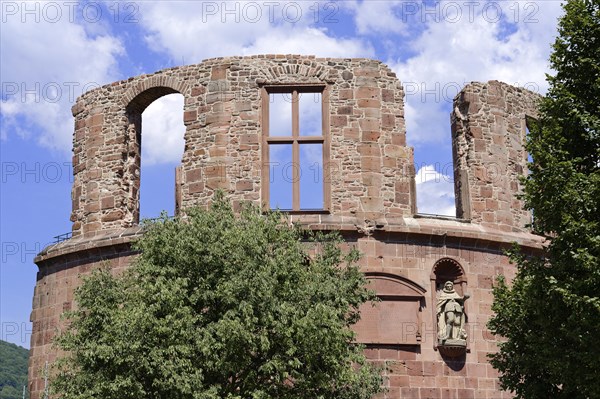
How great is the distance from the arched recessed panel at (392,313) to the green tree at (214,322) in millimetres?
3354

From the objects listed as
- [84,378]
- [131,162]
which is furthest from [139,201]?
[84,378]

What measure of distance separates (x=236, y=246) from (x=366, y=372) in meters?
3.40

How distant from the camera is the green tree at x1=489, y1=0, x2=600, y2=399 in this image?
1511 centimetres

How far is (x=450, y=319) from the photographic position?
22.5 metres

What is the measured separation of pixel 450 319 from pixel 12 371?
77.3 m

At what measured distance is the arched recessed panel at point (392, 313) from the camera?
21938mm

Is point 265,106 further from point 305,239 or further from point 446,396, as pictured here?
point 446,396

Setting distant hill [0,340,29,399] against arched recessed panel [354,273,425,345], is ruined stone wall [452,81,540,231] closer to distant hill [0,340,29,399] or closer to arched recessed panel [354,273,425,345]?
arched recessed panel [354,273,425,345]

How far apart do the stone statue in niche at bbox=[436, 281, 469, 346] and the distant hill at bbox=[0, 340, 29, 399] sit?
66.7 meters

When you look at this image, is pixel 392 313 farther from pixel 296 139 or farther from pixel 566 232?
pixel 566 232

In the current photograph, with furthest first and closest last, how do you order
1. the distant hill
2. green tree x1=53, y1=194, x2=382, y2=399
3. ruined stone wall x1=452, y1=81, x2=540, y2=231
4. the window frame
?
the distant hill
ruined stone wall x1=452, y1=81, x2=540, y2=231
the window frame
green tree x1=53, y1=194, x2=382, y2=399

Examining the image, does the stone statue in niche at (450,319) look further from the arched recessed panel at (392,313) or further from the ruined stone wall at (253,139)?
the ruined stone wall at (253,139)

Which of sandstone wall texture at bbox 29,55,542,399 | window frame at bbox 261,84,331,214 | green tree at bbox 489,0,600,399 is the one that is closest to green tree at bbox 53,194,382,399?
green tree at bbox 489,0,600,399

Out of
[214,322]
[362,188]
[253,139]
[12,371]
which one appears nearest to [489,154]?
[362,188]
